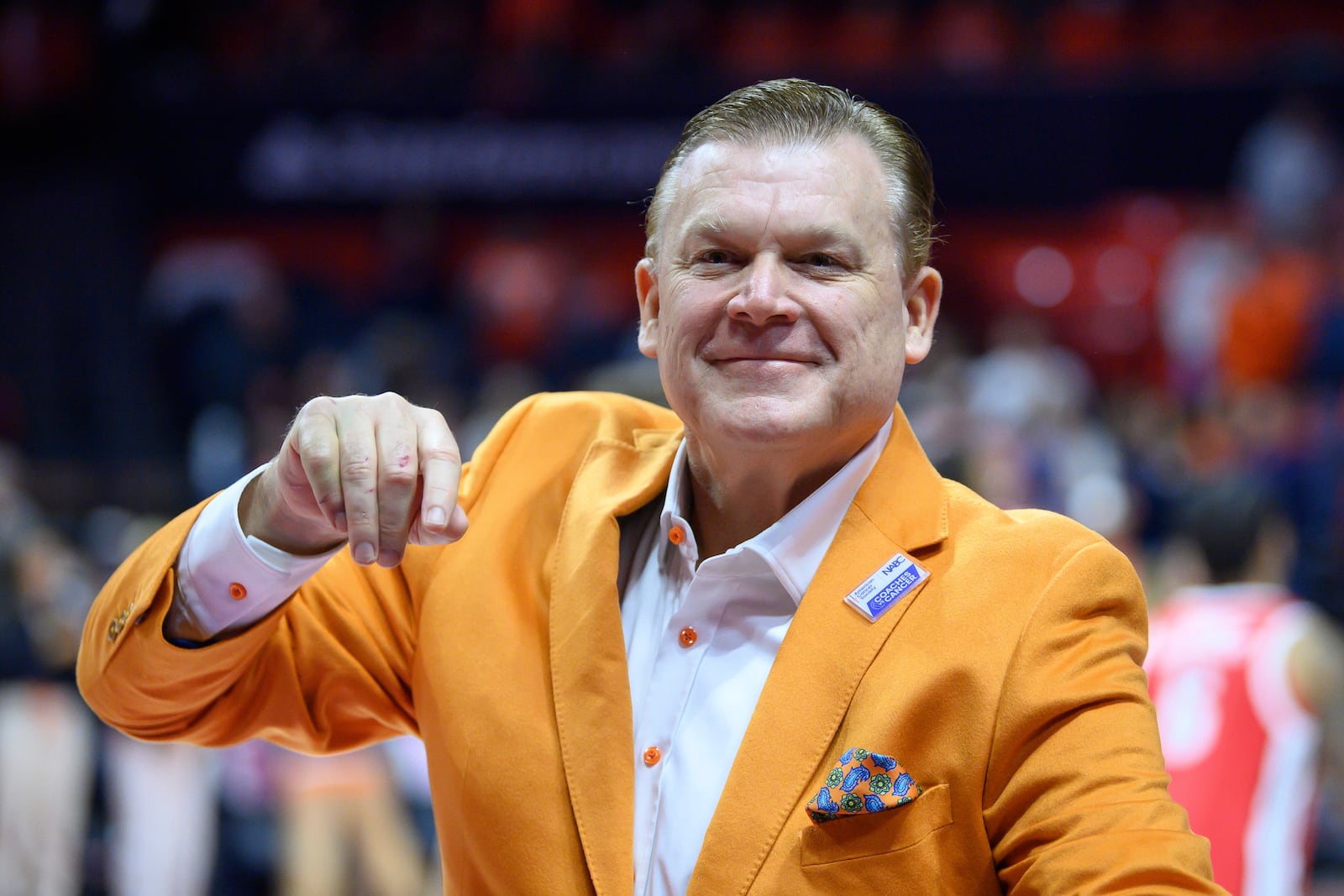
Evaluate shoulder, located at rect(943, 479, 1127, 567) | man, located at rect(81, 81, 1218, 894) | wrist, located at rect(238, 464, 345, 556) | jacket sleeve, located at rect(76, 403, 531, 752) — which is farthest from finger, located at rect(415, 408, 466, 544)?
shoulder, located at rect(943, 479, 1127, 567)

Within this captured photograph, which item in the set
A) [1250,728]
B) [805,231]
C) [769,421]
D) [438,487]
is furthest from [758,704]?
[1250,728]

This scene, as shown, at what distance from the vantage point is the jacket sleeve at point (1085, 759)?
54.6 inches

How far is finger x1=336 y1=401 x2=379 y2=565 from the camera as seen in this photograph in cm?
147

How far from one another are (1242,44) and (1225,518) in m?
6.61

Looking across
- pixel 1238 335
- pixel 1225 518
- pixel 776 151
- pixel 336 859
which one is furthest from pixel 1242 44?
pixel 776 151

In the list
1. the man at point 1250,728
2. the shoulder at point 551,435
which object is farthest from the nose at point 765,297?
the man at point 1250,728

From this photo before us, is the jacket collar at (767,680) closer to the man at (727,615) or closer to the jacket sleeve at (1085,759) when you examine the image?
the man at (727,615)

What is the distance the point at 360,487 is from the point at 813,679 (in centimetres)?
55

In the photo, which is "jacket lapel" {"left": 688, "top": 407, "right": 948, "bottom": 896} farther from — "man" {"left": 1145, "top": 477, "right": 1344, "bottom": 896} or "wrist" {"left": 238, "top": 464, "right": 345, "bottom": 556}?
"man" {"left": 1145, "top": 477, "right": 1344, "bottom": 896}

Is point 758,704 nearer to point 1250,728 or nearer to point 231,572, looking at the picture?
point 231,572

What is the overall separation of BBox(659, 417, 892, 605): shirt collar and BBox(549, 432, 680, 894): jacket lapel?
107 mm

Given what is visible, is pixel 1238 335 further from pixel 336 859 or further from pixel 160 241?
pixel 160 241

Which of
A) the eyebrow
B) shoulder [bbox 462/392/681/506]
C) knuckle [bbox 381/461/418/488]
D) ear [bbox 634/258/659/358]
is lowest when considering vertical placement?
shoulder [bbox 462/392/681/506]

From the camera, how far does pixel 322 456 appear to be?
1502 mm
